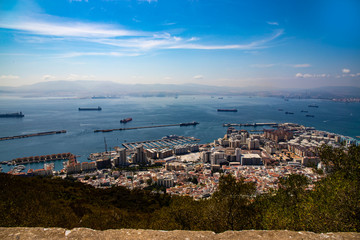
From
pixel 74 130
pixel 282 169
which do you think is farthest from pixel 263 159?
pixel 74 130

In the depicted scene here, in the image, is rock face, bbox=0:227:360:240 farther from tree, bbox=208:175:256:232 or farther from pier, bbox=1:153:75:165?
pier, bbox=1:153:75:165

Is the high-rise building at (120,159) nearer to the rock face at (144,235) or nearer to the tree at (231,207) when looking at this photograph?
the tree at (231,207)

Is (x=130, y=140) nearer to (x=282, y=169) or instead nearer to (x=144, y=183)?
(x=144, y=183)

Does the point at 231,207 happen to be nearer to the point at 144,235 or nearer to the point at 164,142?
the point at 144,235

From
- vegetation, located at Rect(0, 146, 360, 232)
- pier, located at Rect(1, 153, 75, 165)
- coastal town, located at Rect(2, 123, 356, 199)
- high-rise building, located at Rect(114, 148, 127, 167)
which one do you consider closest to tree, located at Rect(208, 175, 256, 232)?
vegetation, located at Rect(0, 146, 360, 232)

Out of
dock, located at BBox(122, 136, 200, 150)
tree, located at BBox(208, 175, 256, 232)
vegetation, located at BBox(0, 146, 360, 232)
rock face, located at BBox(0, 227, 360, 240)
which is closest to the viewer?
rock face, located at BBox(0, 227, 360, 240)
